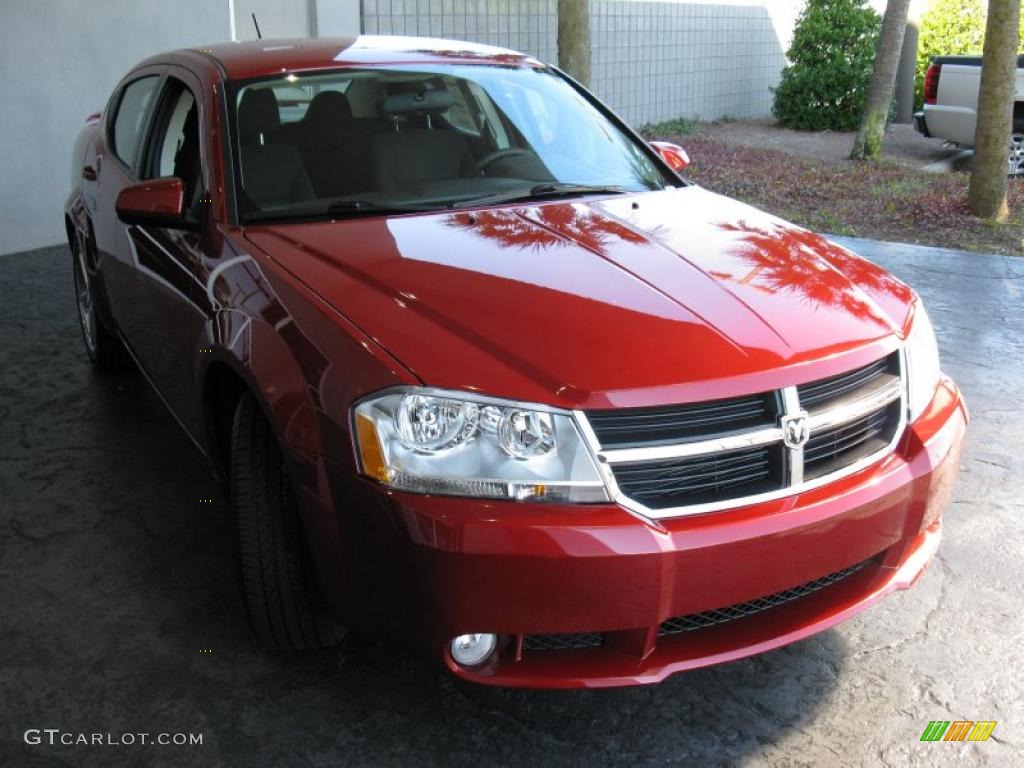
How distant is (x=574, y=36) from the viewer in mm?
9602

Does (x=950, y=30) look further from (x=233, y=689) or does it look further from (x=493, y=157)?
(x=233, y=689)

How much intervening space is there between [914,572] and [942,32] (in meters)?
15.7

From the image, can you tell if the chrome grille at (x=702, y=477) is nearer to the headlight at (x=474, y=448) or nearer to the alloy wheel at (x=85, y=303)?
the headlight at (x=474, y=448)

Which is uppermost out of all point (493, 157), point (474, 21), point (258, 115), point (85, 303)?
point (474, 21)

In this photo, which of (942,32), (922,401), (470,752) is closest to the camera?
(470,752)

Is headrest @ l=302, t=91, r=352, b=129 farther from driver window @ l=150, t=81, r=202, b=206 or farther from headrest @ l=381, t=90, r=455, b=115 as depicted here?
driver window @ l=150, t=81, r=202, b=206

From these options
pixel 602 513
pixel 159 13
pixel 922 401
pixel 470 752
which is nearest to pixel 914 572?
pixel 922 401

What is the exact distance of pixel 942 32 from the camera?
639 inches

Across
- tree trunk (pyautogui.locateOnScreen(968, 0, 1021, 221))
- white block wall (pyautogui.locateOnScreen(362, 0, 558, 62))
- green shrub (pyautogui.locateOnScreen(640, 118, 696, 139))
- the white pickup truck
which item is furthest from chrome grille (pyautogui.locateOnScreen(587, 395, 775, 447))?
green shrub (pyautogui.locateOnScreen(640, 118, 696, 139))

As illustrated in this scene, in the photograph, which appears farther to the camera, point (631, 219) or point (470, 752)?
point (631, 219)

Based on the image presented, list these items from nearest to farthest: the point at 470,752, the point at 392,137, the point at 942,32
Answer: the point at 470,752
the point at 392,137
the point at 942,32

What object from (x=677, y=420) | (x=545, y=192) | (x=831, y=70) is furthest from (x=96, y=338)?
(x=831, y=70)

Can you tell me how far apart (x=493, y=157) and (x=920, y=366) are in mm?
1567

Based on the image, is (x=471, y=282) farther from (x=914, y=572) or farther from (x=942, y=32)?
(x=942, y=32)
